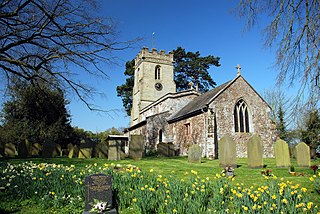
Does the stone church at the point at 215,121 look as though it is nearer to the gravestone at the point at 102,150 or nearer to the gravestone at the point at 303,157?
the gravestone at the point at 102,150

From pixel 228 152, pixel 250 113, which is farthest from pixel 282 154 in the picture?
pixel 250 113

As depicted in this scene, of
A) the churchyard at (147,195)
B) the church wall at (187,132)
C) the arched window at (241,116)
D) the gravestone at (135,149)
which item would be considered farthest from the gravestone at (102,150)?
the arched window at (241,116)

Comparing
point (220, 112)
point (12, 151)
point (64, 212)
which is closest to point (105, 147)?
point (12, 151)

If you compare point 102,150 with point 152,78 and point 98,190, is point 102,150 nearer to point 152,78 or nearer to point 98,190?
point 98,190

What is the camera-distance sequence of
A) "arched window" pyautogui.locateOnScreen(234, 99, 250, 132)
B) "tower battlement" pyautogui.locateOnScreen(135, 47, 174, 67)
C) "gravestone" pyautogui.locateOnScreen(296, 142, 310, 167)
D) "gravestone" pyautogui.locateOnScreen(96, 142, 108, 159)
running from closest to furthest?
"gravestone" pyautogui.locateOnScreen(296, 142, 310, 167)
"gravestone" pyautogui.locateOnScreen(96, 142, 108, 159)
"arched window" pyautogui.locateOnScreen(234, 99, 250, 132)
"tower battlement" pyautogui.locateOnScreen(135, 47, 174, 67)

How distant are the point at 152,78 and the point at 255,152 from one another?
2428 cm

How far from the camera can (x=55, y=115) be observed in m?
22.3

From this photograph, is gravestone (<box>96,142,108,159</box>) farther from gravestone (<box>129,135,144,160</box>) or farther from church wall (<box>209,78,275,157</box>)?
church wall (<box>209,78,275,157</box>)

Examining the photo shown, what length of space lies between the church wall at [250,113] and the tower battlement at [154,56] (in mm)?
16285

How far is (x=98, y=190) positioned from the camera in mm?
4766

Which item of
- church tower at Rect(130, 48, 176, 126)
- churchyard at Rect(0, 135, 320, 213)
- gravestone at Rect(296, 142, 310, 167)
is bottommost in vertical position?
churchyard at Rect(0, 135, 320, 213)

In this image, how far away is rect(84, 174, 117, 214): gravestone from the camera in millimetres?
4711

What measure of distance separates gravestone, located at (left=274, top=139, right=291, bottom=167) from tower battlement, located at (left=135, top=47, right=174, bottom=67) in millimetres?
25404

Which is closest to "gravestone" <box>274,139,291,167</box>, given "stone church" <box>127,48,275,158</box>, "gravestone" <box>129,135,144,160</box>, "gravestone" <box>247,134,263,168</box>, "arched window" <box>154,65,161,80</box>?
Result: "gravestone" <box>247,134,263,168</box>
